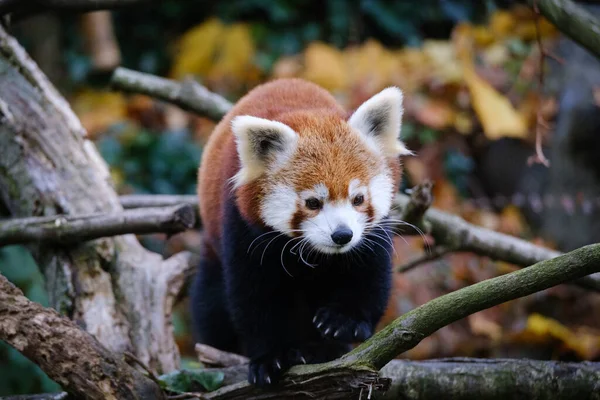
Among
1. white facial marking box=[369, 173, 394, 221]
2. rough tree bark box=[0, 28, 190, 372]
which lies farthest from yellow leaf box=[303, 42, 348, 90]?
white facial marking box=[369, 173, 394, 221]

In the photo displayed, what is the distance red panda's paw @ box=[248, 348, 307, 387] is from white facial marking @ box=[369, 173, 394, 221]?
0.54 meters

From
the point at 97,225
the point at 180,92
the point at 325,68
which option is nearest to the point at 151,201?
the point at 180,92

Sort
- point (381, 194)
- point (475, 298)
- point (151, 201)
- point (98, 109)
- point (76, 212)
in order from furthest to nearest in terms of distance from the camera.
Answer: point (98, 109)
point (151, 201)
point (76, 212)
point (381, 194)
point (475, 298)

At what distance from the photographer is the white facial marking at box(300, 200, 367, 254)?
232cm

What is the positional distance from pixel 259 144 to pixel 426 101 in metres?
4.00

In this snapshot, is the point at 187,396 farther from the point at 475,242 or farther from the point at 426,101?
the point at 426,101

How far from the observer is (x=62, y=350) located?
2.12 m

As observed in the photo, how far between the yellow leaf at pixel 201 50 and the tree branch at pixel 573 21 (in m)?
4.74

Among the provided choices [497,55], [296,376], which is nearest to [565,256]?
[296,376]

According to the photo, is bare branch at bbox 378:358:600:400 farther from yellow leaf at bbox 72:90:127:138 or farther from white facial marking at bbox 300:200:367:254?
yellow leaf at bbox 72:90:127:138

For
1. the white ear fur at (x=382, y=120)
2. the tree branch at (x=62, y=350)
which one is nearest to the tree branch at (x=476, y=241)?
the white ear fur at (x=382, y=120)

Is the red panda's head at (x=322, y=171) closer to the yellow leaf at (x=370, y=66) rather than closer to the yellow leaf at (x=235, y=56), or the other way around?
the yellow leaf at (x=370, y=66)

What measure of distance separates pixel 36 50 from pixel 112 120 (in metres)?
1.31

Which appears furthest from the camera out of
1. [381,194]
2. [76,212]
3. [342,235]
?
[76,212]
